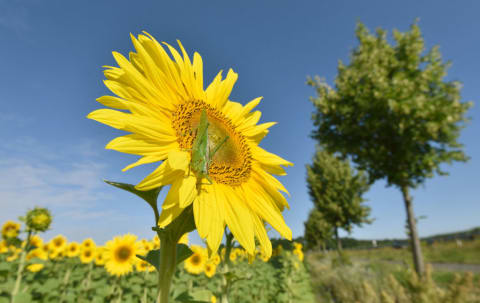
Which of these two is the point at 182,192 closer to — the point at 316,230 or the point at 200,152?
the point at 200,152

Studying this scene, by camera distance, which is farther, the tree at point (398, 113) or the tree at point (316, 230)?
the tree at point (316, 230)

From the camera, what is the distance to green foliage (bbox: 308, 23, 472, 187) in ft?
33.7

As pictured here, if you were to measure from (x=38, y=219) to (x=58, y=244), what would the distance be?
4.21 metres

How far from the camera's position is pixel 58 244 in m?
6.25

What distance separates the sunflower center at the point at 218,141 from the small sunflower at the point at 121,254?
3105 millimetres

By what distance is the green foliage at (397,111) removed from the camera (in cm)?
1027

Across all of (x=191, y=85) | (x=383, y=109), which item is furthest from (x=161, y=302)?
(x=383, y=109)

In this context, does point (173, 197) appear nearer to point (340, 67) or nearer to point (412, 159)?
point (412, 159)

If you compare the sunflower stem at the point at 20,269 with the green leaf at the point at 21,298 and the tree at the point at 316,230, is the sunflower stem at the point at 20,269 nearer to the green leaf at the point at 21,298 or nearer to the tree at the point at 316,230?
the green leaf at the point at 21,298

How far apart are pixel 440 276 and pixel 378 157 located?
6242mm

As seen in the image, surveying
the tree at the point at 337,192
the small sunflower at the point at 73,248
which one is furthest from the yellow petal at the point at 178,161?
the tree at the point at 337,192

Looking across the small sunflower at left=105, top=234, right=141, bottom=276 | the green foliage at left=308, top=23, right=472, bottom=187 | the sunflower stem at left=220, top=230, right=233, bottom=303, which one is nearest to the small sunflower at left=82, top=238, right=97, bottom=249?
the small sunflower at left=105, top=234, right=141, bottom=276

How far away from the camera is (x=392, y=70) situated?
11469 millimetres

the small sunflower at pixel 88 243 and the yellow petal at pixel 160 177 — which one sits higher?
the yellow petal at pixel 160 177
